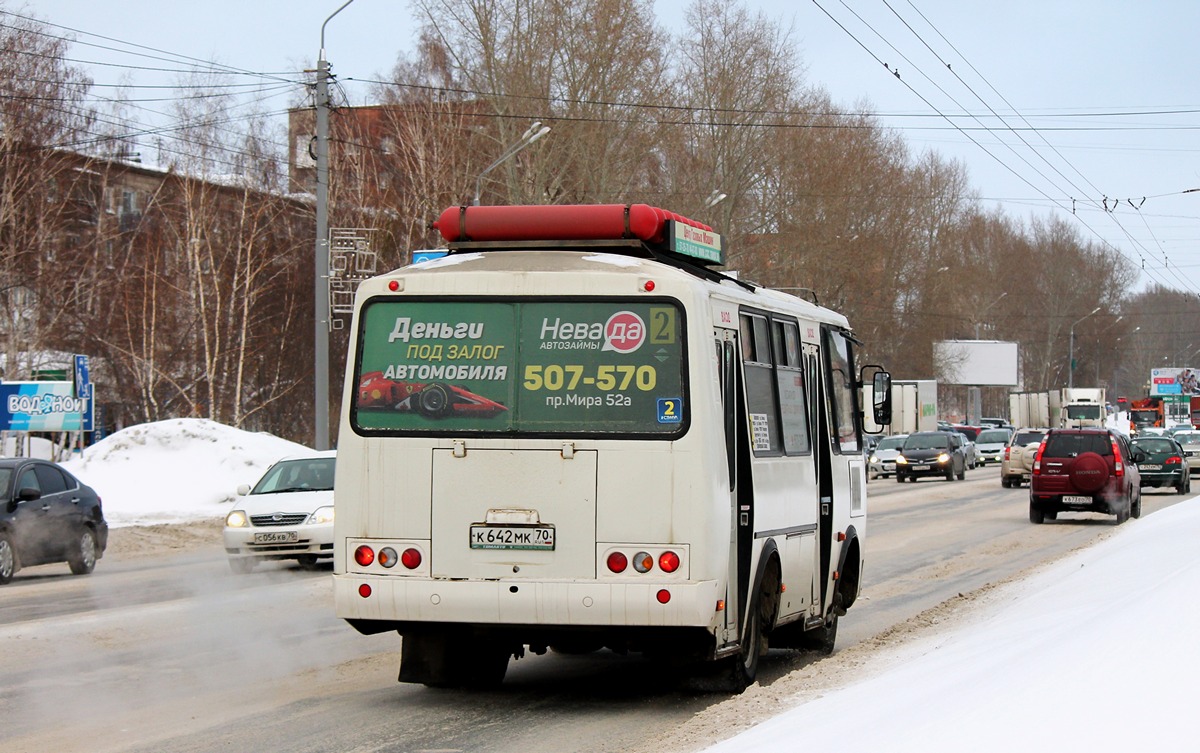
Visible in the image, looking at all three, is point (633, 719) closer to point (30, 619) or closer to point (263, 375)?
point (30, 619)

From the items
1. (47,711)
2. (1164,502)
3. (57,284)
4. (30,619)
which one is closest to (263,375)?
(57,284)

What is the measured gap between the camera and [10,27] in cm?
4569

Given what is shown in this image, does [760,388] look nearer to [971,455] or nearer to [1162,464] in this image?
[1162,464]

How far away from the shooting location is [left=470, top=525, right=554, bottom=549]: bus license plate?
8.62 meters

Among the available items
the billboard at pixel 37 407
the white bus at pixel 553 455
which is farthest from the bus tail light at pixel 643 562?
the billboard at pixel 37 407

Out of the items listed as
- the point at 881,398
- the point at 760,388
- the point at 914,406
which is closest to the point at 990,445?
the point at 914,406

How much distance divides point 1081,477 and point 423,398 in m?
21.8

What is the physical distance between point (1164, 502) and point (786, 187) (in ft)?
99.7

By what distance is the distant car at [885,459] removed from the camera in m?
55.5

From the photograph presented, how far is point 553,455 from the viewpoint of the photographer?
28.5 feet

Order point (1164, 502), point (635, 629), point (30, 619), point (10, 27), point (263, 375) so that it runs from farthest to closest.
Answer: point (263, 375) < point (10, 27) < point (1164, 502) < point (30, 619) < point (635, 629)

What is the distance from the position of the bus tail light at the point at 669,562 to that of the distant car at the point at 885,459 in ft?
154

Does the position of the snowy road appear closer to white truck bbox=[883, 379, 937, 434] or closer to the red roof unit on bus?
the red roof unit on bus

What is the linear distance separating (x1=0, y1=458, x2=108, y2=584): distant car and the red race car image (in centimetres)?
1042
